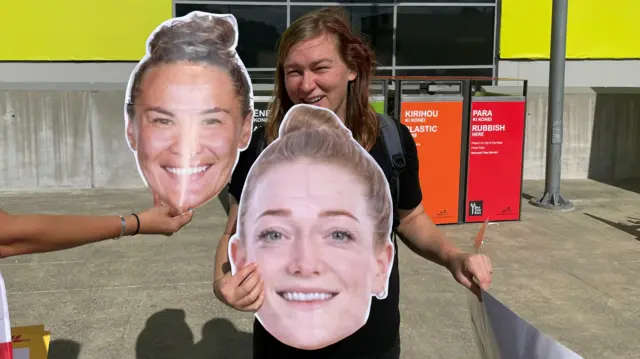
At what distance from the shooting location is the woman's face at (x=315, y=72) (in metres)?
1.75

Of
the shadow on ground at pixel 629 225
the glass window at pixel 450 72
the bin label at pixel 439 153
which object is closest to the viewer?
the shadow on ground at pixel 629 225

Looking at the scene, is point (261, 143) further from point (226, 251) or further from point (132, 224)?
point (132, 224)

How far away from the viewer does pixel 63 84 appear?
10.3 metres

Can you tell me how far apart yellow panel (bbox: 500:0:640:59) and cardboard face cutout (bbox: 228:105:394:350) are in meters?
10.9

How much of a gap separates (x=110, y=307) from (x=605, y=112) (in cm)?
943

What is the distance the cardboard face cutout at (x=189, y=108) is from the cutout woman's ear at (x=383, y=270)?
0.53 metres

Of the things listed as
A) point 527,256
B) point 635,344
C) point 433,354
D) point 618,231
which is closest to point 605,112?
point 618,231

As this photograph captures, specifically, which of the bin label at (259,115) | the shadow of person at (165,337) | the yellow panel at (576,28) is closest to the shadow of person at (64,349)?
the shadow of person at (165,337)

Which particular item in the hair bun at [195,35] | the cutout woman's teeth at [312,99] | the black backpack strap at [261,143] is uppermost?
the hair bun at [195,35]

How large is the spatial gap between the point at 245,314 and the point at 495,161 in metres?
4.27

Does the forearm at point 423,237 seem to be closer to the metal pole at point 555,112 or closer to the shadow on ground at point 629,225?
the shadow on ground at point 629,225

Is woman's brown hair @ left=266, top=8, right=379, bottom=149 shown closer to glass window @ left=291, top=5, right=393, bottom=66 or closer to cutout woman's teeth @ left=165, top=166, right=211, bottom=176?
cutout woman's teeth @ left=165, top=166, right=211, bottom=176

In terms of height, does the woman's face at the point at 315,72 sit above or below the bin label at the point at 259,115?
above

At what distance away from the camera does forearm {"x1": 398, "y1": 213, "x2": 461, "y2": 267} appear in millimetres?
1962
